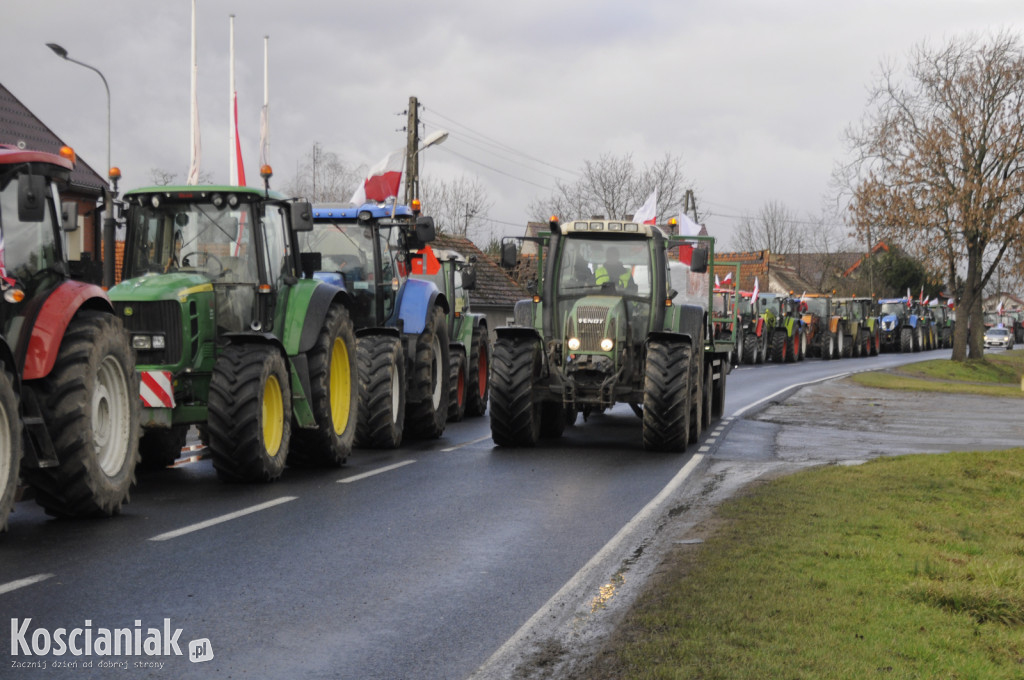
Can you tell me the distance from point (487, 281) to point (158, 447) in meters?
36.6

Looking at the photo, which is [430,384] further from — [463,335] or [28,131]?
[28,131]

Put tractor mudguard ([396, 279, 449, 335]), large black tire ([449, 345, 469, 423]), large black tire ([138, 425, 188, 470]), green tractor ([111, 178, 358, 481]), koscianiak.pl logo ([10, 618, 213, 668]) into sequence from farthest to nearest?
1. large black tire ([449, 345, 469, 423])
2. tractor mudguard ([396, 279, 449, 335])
3. large black tire ([138, 425, 188, 470])
4. green tractor ([111, 178, 358, 481])
5. koscianiak.pl logo ([10, 618, 213, 668])

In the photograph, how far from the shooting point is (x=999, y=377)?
4384cm

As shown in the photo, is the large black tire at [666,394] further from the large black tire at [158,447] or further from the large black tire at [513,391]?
the large black tire at [158,447]

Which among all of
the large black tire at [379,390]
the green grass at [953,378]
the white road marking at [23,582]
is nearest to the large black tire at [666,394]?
the large black tire at [379,390]

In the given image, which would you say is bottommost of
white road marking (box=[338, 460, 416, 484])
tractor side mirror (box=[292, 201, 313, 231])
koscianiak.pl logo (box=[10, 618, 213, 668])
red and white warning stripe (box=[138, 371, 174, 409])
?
white road marking (box=[338, 460, 416, 484])

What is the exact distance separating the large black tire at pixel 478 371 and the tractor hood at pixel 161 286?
28.1 feet

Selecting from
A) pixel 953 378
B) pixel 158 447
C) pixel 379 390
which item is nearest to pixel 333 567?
pixel 158 447

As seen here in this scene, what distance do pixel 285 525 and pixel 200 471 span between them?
11.4ft

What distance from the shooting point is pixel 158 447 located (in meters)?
12.4

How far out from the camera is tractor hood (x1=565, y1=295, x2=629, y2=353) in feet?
50.0

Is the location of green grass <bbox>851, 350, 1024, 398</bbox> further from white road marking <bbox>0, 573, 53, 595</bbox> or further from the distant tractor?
white road marking <bbox>0, 573, 53, 595</bbox>

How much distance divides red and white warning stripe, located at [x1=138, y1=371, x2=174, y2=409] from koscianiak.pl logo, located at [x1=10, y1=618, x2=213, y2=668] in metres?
4.74

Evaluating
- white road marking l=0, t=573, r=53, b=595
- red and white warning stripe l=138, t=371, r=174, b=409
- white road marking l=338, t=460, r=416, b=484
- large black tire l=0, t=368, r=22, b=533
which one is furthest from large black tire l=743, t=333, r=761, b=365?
white road marking l=0, t=573, r=53, b=595
